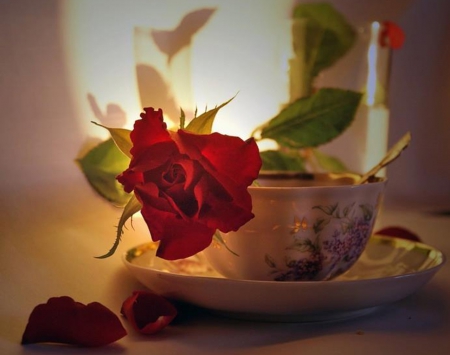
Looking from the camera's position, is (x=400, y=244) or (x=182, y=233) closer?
(x=182, y=233)

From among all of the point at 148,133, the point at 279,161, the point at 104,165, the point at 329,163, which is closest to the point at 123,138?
the point at 148,133

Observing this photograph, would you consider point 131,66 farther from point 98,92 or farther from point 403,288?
point 403,288

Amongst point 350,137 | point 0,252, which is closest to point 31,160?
point 0,252

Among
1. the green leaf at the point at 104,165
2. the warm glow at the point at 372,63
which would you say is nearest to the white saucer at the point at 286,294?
the green leaf at the point at 104,165

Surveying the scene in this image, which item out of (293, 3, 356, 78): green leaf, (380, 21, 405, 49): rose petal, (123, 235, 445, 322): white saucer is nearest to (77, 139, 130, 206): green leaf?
(123, 235, 445, 322): white saucer

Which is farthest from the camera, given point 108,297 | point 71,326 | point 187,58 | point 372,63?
point 372,63

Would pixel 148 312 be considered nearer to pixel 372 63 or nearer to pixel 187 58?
pixel 187 58
